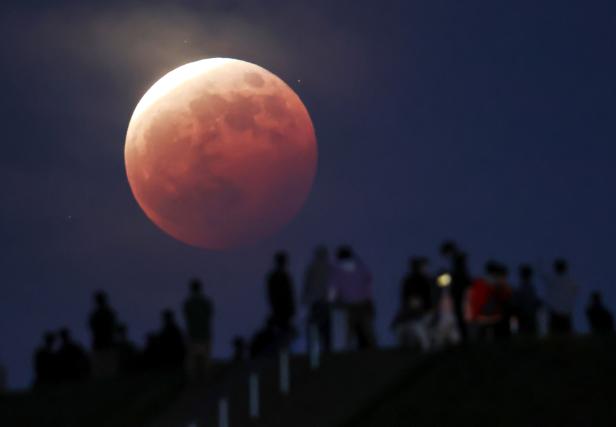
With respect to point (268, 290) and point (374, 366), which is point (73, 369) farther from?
point (374, 366)

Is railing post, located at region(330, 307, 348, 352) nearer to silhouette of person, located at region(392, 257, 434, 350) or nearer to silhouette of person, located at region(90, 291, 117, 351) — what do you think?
silhouette of person, located at region(392, 257, 434, 350)

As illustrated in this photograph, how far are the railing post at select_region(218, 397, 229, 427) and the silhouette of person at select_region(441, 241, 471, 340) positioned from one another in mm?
3270

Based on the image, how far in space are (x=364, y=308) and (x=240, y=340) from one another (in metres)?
4.67

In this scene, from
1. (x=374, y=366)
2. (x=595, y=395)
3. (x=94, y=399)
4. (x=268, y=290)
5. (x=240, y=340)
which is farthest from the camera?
(x=240, y=340)

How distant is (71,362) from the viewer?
26375mm

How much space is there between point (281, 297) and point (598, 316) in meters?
4.74

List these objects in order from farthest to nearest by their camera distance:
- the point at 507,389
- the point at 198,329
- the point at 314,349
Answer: the point at 198,329 < the point at 314,349 < the point at 507,389

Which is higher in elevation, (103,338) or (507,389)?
(103,338)

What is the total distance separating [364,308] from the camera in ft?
70.4

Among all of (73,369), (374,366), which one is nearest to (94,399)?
(73,369)

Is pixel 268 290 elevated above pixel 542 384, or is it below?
above

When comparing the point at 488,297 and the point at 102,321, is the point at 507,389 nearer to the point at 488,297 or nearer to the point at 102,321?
the point at 488,297

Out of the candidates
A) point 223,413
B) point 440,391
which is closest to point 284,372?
point 223,413

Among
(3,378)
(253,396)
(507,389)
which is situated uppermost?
(3,378)
